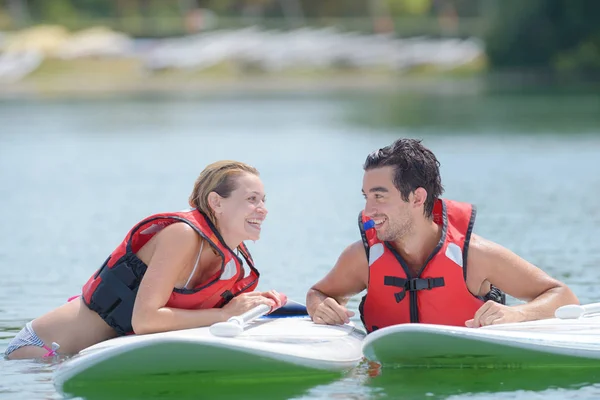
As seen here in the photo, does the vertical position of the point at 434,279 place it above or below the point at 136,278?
below

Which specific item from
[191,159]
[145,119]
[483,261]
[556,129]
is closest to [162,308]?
[483,261]

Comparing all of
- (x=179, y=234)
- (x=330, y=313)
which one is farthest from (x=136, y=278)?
(x=330, y=313)

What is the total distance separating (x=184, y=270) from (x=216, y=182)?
1.72 ft

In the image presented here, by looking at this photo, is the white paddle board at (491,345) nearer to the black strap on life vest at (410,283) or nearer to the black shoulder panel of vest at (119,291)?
the black strap on life vest at (410,283)

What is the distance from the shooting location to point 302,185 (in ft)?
65.0

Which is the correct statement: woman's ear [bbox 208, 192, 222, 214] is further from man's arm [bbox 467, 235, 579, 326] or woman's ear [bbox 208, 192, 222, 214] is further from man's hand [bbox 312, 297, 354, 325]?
man's arm [bbox 467, 235, 579, 326]

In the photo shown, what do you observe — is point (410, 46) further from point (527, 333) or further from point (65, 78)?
point (527, 333)

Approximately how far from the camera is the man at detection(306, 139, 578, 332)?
7027 millimetres

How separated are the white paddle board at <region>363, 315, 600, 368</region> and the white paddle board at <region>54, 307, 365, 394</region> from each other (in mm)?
267

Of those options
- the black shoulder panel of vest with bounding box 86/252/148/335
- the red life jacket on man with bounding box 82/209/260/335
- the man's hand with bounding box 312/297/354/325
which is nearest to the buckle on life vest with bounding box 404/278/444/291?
the man's hand with bounding box 312/297/354/325

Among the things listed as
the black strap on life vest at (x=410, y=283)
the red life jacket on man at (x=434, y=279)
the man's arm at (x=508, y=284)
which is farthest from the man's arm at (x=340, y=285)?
the man's arm at (x=508, y=284)

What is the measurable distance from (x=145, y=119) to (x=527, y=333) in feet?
105

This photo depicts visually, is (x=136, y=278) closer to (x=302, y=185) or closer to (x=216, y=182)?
(x=216, y=182)

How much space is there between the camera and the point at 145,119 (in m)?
38.4
